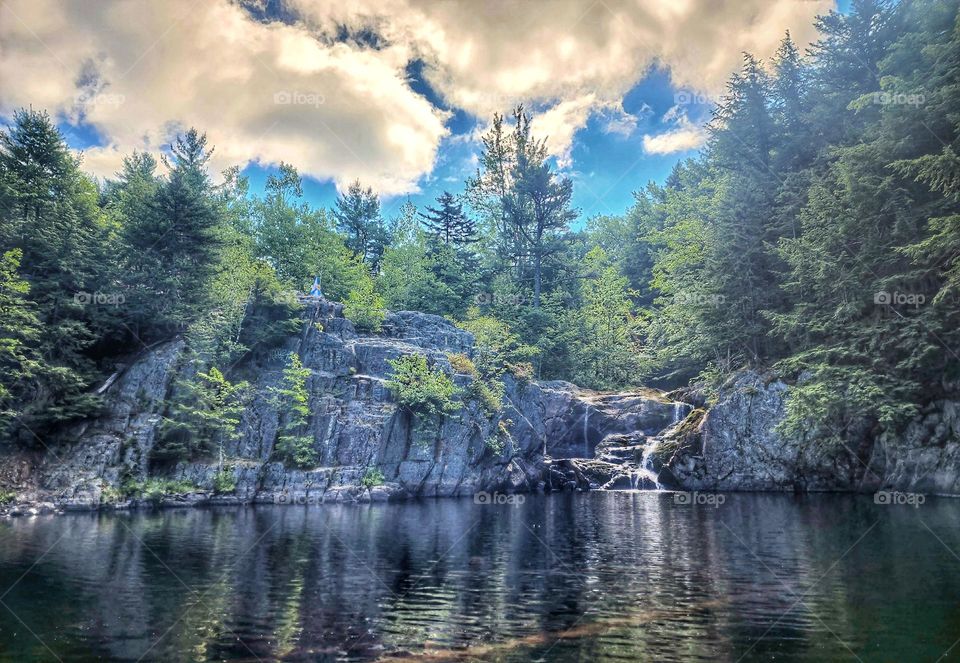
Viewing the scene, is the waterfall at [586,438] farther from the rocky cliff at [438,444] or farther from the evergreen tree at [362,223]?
the evergreen tree at [362,223]

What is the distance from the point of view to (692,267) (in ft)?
155

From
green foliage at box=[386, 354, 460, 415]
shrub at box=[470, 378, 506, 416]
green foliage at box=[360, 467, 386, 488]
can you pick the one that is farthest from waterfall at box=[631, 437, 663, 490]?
green foliage at box=[360, 467, 386, 488]

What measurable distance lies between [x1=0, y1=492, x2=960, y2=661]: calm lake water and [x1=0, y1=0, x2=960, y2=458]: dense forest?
9671 mm

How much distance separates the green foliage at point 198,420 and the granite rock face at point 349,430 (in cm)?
70

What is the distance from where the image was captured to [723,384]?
3909 cm

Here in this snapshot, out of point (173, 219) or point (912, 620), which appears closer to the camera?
point (912, 620)

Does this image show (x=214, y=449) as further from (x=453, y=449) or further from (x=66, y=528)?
(x=453, y=449)

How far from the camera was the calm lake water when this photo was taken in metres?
8.94

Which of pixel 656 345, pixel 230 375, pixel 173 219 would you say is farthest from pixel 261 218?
pixel 656 345

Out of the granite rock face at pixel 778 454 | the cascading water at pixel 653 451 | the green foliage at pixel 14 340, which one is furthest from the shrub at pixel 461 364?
the green foliage at pixel 14 340

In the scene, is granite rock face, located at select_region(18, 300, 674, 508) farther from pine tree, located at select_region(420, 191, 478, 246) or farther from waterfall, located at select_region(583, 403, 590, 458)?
pine tree, located at select_region(420, 191, 478, 246)

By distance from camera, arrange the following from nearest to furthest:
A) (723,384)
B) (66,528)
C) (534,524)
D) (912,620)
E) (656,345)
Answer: (912,620), (66,528), (534,524), (723,384), (656,345)

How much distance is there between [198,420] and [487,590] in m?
25.7

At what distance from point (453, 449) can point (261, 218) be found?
1489 inches
